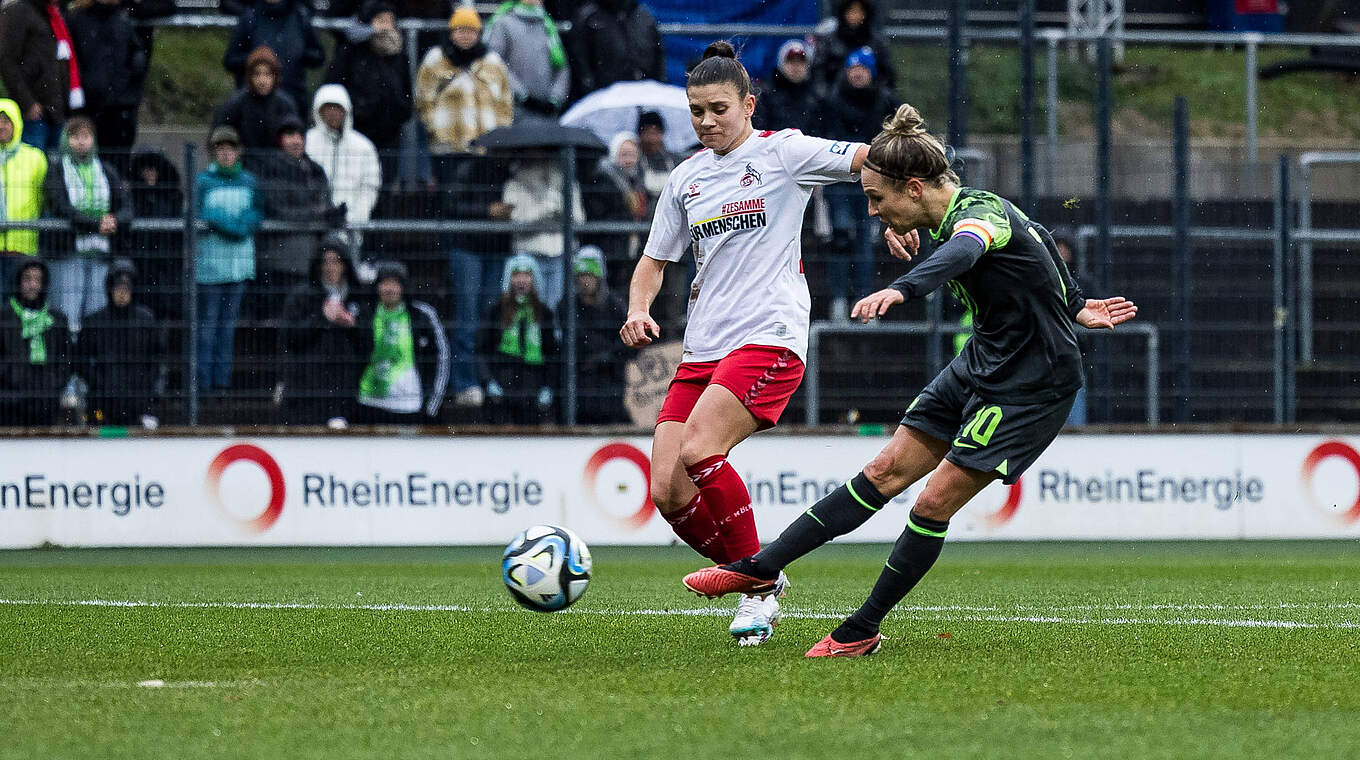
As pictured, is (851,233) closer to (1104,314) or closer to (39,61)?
(39,61)

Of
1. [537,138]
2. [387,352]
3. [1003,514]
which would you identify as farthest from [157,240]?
[1003,514]

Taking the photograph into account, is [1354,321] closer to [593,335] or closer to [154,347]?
[593,335]

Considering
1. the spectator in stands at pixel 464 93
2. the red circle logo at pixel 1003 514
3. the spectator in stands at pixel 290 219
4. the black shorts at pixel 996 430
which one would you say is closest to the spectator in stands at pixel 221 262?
the spectator in stands at pixel 290 219

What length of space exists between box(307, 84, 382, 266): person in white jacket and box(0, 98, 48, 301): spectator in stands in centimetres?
197

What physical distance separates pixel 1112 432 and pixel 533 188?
4.98m

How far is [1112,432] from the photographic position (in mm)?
13688

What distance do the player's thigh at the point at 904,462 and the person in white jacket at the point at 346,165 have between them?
24.0 ft

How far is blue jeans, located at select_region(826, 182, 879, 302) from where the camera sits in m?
13.5

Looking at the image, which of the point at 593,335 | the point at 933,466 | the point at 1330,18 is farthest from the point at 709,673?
the point at 1330,18

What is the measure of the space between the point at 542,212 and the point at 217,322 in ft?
8.37

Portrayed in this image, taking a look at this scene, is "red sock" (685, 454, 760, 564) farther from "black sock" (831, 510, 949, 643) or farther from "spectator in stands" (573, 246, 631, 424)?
"spectator in stands" (573, 246, 631, 424)

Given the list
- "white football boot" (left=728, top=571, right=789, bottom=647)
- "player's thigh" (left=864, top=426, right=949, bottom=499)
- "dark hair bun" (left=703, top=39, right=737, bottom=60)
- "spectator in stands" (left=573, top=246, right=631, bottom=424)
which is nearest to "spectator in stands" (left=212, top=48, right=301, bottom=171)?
"spectator in stands" (left=573, top=246, right=631, bottom=424)

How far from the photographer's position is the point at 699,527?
6785 mm

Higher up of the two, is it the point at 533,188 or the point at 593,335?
the point at 533,188
